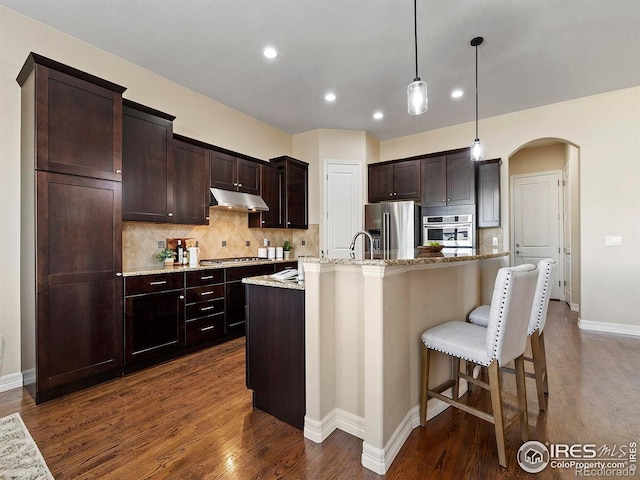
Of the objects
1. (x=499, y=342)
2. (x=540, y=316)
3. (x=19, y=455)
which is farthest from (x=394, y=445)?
(x=19, y=455)

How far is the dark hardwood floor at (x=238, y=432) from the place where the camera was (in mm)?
1574

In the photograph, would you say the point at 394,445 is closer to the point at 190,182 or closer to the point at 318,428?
the point at 318,428

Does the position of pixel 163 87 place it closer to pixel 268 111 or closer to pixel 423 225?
pixel 268 111

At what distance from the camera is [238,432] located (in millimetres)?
1894

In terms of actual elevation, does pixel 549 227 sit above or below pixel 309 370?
above

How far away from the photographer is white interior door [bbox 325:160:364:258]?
521 centimetres

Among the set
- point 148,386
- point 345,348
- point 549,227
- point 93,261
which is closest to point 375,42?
point 345,348

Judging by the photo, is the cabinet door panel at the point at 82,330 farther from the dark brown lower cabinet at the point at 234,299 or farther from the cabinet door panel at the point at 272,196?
the cabinet door panel at the point at 272,196

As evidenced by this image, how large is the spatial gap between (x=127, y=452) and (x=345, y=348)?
133 centimetres

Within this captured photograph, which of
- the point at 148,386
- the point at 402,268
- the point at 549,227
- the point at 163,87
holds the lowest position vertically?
the point at 148,386

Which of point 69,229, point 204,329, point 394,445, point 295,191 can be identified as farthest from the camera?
point 295,191

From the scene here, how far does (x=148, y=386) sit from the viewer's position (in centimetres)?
251

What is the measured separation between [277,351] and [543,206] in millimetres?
6106

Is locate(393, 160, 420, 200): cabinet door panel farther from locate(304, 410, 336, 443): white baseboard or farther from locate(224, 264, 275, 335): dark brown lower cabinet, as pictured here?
locate(304, 410, 336, 443): white baseboard
